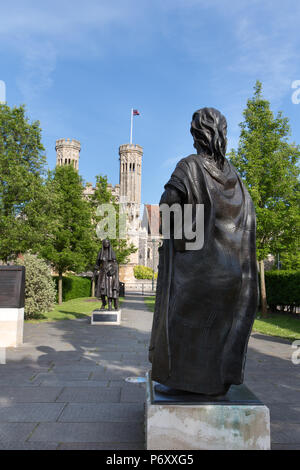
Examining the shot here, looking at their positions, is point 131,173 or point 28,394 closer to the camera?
point 28,394

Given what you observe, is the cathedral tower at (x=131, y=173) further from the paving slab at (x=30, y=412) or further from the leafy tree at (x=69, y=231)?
the paving slab at (x=30, y=412)

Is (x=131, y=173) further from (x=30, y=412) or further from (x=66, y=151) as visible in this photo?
(x=30, y=412)

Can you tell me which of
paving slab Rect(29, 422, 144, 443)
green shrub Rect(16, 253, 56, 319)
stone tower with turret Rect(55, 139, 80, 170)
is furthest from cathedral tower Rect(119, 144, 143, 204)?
paving slab Rect(29, 422, 144, 443)

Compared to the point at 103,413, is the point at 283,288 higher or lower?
higher

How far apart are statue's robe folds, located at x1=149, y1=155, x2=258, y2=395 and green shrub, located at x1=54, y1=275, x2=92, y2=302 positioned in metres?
22.8

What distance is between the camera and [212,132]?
278cm

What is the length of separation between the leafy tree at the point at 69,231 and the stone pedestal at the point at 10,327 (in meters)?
12.7

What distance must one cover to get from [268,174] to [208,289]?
14.1 meters

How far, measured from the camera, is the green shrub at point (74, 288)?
2500 cm

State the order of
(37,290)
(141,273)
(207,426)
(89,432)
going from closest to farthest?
1. (207,426)
2. (89,432)
3. (37,290)
4. (141,273)

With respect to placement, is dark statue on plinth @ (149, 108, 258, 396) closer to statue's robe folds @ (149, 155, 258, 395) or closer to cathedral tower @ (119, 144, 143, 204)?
statue's robe folds @ (149, 155, 258, 395)

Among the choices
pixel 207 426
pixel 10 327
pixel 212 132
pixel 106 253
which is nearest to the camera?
pixel 207 426

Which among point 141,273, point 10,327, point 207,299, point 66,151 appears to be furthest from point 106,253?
point 66,151
